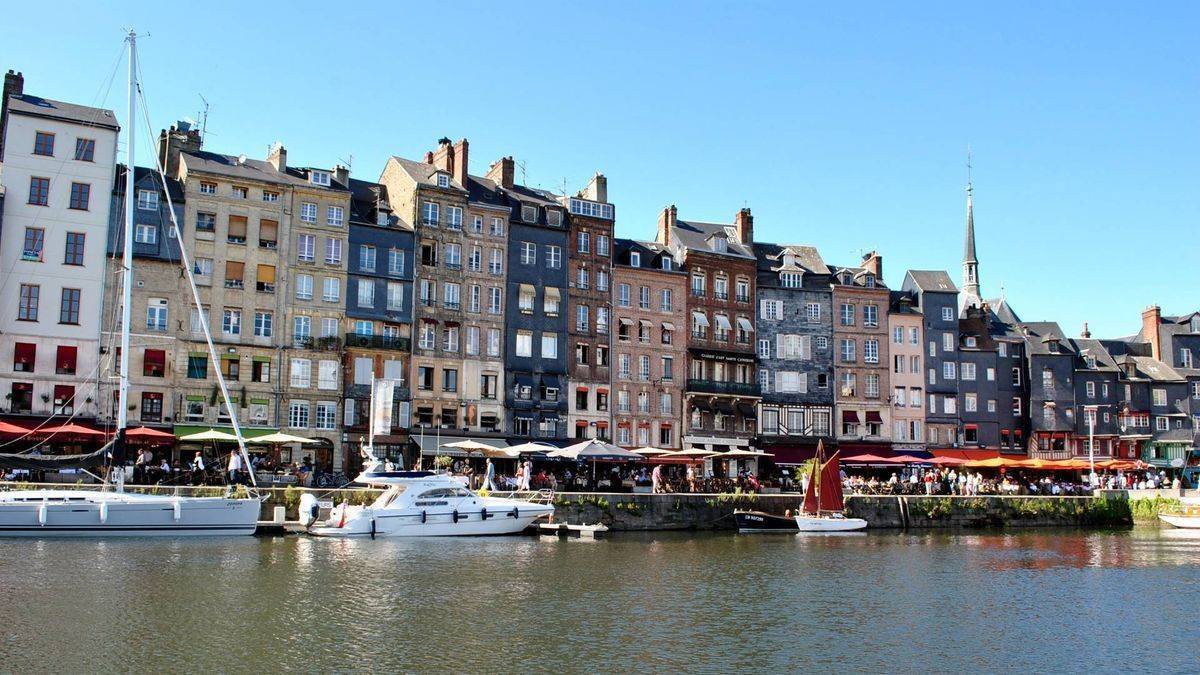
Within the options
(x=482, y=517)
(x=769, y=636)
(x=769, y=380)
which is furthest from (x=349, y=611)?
(x=769, y=380)

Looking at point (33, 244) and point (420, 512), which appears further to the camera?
point (33, 244)

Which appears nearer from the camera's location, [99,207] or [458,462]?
[99,207]

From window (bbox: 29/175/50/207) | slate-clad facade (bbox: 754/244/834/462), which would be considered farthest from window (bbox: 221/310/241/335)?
slate-clad facade (bbox: 754/244/834/462)

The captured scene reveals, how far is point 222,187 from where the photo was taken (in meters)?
60.0

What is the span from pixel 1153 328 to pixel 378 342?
→ 69.0m

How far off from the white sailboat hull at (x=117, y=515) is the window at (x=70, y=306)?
17.7m

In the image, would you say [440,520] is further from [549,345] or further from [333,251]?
[549,345]

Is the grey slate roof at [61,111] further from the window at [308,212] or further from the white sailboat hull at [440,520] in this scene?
the white sailboat hull at [440,520]

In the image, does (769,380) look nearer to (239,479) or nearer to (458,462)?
(458,462)

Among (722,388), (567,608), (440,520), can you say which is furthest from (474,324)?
(567,608)

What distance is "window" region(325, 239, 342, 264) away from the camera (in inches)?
2463

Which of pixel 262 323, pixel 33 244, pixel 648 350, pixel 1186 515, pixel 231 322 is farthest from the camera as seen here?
pixel 648 350

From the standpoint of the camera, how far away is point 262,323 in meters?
60.3

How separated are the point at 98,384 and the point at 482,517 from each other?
904 inches
